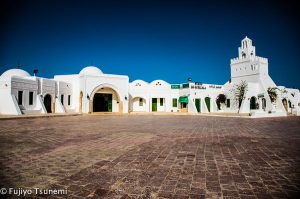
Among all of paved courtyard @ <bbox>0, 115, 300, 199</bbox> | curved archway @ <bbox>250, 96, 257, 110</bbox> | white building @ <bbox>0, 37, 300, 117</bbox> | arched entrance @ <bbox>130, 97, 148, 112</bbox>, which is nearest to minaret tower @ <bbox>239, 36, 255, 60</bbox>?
white building @ <bbox>0, 37, 300, 117</bbox>

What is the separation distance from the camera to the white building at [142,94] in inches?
1002

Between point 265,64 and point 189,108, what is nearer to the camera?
point 189,108

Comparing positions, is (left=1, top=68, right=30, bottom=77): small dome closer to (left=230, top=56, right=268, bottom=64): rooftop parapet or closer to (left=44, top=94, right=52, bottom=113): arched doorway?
(left=44, top=94, right=52, bottom=113): arched doorway

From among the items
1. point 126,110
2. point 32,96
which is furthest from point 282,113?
point 32,96

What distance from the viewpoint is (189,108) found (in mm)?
34469

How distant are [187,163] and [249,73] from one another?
38.7 meters

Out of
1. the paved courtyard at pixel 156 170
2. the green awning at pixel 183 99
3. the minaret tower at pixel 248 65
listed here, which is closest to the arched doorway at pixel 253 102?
the minaret tower at pixel 248 65

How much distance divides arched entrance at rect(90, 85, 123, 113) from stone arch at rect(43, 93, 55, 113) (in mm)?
6538

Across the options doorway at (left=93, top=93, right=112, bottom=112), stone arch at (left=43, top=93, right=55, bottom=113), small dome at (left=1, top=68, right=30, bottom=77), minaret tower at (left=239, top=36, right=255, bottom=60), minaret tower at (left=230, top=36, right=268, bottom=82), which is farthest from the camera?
minaret tower at (left=239, top=36, right=255, bottom=60)

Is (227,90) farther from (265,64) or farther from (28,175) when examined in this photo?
(28,175)

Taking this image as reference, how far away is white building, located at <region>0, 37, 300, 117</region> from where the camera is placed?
25.5m

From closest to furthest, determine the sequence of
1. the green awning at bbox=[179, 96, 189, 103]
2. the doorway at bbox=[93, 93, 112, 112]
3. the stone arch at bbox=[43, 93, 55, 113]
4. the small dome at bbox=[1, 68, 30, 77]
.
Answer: the stone arch at bbox=[43, 93, 55, 113]
the small dome at bbox=[1, 68, 30, 77]
the doorway at bbox=[93, 93, 112, 112]
the green awning at bbox=[179, 96, 189, 103]

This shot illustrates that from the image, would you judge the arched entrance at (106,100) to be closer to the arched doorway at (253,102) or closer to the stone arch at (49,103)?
the stone arch at (49,103)

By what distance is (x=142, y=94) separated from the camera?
119 feet
